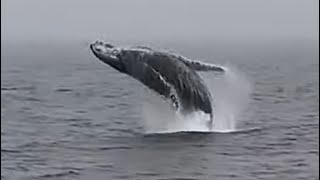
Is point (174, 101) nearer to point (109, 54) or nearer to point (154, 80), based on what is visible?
point (154, 80)

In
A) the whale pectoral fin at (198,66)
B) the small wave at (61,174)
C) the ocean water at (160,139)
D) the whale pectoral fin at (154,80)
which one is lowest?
the small wave at (61,174)

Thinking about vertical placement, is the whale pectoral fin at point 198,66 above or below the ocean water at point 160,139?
above

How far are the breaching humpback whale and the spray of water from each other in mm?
268

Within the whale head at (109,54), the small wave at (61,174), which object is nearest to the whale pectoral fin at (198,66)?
the whale head at (109,54)

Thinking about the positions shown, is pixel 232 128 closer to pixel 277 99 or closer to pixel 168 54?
pixel 168 54

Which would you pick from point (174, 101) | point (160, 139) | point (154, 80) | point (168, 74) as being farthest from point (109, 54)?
point (160, 139)

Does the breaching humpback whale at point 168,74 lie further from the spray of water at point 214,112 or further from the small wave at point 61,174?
the small wave at point 61,174

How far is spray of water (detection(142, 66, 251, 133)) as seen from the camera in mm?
17781

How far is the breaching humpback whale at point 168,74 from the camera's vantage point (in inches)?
685

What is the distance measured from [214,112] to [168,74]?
1516 millimetres

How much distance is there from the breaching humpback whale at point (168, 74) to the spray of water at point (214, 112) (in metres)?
0.27

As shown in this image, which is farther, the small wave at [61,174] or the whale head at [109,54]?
the whale head at [109,54]

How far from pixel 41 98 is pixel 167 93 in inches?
432

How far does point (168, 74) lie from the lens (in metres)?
17.4
